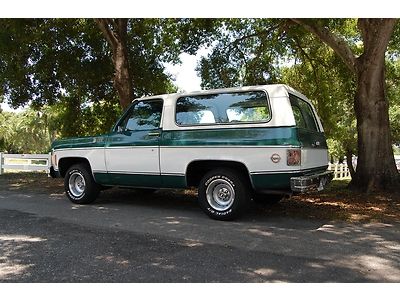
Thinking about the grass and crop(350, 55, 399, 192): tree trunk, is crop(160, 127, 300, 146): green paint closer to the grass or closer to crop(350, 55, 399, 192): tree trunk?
the grass

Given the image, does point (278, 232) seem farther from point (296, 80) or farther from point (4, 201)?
point (296, 80)

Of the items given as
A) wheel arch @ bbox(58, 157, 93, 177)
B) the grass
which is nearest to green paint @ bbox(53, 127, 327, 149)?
wheel arch @ bbox(58, 157, 93, 177)

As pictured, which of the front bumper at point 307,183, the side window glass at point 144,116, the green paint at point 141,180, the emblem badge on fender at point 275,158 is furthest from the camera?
the side window glass at point 144,116

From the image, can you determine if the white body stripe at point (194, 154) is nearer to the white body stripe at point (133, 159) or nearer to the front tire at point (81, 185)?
the white body stripe at point (133, 159)

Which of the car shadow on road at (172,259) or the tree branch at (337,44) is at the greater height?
the tree branch at (337,44)

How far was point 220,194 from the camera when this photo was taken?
6.59 m

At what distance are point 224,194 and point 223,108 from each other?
4.70 ft

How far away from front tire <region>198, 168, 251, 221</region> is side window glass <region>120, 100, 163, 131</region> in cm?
149

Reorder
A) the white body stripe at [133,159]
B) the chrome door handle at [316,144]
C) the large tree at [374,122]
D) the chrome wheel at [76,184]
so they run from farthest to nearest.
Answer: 1. the large tree at [374,122]
2. the chrome wheel at [76,184]
3. the white body stripe at [133,159]
4. the chrome door handle at [316,144]

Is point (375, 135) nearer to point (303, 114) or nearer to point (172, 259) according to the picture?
point (303, 114)

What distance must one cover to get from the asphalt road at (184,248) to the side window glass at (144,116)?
5.23 ft

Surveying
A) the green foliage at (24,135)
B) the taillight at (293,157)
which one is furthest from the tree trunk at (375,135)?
the green foliage at (24,135)

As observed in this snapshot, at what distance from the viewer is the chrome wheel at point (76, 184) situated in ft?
26.9

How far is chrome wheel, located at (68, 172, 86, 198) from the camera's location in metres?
8.20
